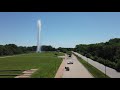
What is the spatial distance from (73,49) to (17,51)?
49843mm

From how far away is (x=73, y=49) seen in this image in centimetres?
13912
